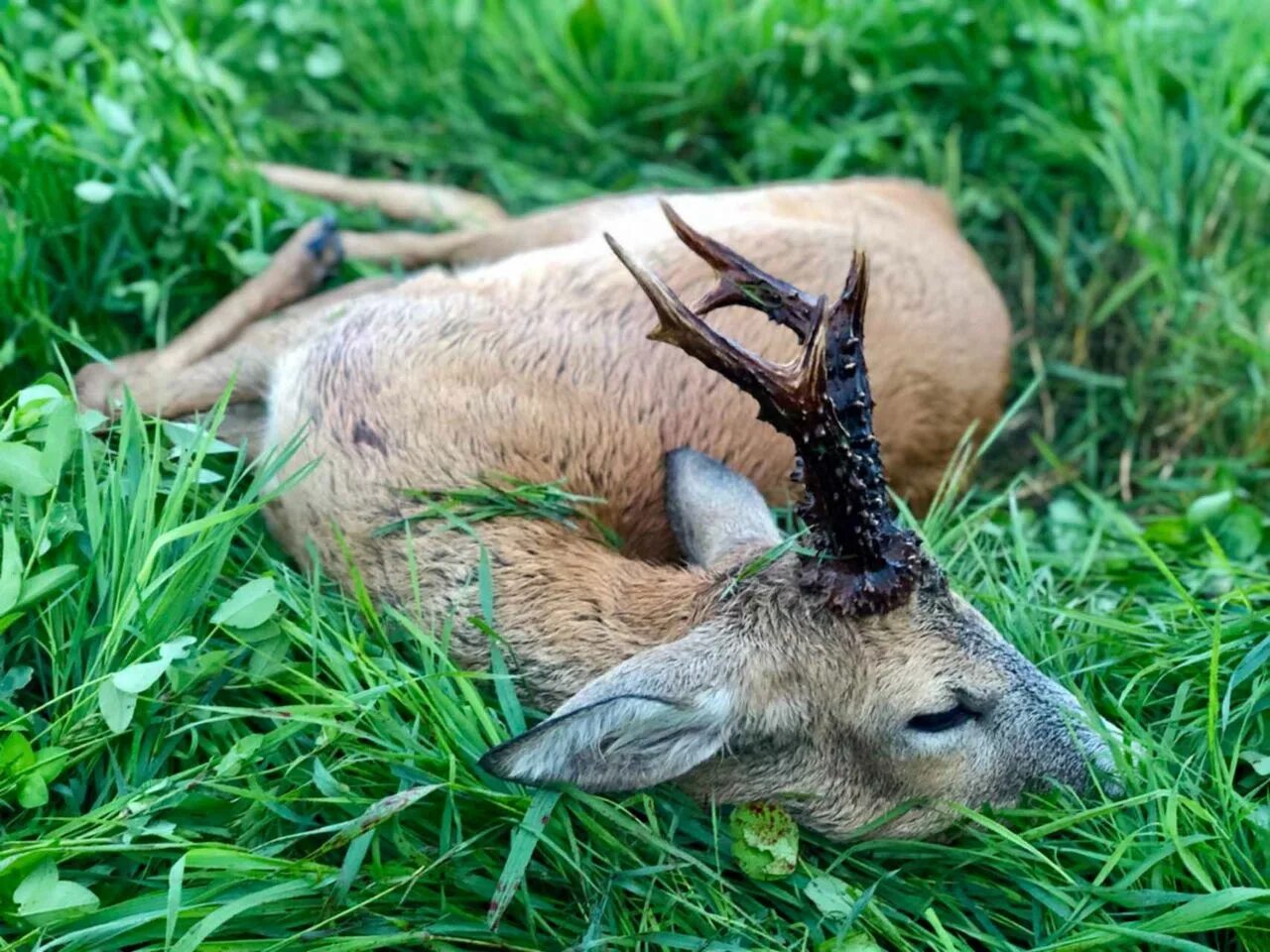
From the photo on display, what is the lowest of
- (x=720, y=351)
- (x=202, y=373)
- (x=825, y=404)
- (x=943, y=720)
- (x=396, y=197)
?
(x=943, y=720)

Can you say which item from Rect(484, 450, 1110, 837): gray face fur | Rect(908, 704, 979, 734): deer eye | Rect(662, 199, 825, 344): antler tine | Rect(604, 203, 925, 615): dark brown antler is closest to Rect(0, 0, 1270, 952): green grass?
Rect(484, 450, 1110, 837): gray face fur

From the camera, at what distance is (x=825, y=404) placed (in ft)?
9.95

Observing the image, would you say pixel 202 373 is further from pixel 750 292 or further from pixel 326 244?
pixel 750 292

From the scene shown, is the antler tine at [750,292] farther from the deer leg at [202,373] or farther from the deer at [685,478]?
the deer leg at [202,373]

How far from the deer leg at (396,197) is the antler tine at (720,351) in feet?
9.09

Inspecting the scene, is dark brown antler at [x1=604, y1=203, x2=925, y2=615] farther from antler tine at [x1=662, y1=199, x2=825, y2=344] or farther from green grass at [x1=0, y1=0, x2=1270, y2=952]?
green grass at [x1=0, y1=0, x2=1270, y2=952]

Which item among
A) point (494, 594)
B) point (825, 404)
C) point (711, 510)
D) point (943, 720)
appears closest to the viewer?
point (825, 404)

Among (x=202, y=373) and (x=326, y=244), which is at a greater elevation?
(x=326, y=244)

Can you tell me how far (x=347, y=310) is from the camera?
4.47 m

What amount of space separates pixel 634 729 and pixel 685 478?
100 centimetres

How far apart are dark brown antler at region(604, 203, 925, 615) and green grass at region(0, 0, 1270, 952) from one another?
62 centimetres

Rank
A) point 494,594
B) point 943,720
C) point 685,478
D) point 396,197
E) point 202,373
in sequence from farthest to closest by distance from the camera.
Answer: point 396,197 < point 202,373 < point 685,478 < point 494,594 < point 943,720

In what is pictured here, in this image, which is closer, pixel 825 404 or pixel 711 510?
pixel 825 404

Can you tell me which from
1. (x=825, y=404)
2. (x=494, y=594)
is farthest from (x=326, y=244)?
(x=825, y=404)
